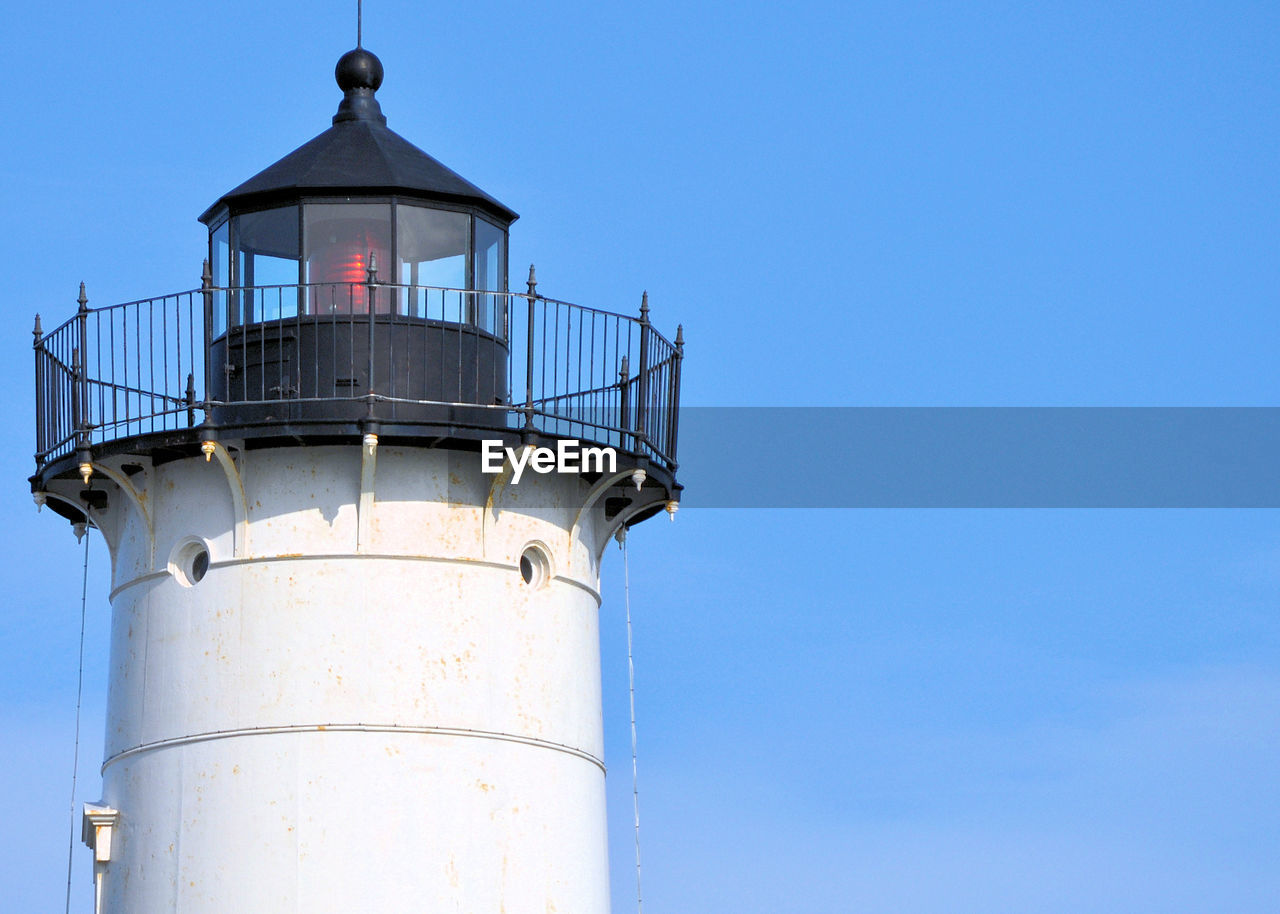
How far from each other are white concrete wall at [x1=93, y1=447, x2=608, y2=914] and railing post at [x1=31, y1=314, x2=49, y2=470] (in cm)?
96

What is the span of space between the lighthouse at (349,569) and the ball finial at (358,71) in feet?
3.55

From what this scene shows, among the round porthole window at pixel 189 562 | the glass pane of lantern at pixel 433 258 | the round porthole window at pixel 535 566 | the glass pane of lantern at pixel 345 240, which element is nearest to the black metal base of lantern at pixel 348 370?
the glass pane of lantern at pixel 433 258

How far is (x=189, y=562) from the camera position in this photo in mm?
23375

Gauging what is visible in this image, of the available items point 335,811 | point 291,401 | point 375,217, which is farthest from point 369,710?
point 375,217

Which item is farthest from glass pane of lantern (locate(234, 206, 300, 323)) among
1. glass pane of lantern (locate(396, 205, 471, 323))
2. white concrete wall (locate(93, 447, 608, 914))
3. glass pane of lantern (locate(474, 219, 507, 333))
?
glass pane of lantern (locate(474, 219, 507, 333))

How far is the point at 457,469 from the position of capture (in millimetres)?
23281

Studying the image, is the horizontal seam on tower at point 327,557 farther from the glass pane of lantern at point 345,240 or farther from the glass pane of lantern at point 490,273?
the glass pane of lantern at point 345,240

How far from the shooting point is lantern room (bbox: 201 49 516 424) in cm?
2281

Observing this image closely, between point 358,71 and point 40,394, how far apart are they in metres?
4.18

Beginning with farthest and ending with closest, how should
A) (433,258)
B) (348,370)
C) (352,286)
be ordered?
(433,258)
(352,286)
(348,370)

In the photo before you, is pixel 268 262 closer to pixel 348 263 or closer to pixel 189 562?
pixel 348 263

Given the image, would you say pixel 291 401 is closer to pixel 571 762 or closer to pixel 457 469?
pixel 457 469

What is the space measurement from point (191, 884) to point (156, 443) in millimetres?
3737

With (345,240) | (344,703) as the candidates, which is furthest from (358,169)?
(344,703)
